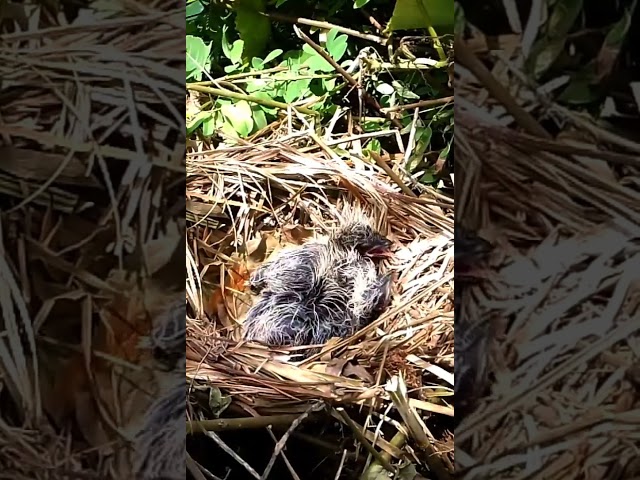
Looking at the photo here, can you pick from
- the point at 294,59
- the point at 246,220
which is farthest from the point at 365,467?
the point at 294,59

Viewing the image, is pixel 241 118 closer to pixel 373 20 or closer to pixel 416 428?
pixel 373 20

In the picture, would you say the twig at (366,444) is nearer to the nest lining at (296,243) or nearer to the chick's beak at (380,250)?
the nest lining at (296,243)

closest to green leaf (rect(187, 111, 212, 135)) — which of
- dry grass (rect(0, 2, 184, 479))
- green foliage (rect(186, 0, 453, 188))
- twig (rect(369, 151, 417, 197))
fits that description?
green foliage (rect(186, 0, 453, 188))

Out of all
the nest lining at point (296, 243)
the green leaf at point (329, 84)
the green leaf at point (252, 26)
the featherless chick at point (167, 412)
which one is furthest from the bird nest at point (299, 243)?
the featherless chick at point (167, 412)

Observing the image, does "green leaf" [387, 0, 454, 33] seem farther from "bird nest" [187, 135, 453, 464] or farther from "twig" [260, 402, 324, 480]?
"twig" [260, 402, 324, 480]

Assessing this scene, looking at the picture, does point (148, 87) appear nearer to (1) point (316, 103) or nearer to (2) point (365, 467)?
(2) point (365, 467)

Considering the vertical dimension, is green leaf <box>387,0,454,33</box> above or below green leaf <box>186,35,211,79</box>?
above

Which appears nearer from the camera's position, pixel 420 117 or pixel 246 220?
pixel 246 220
